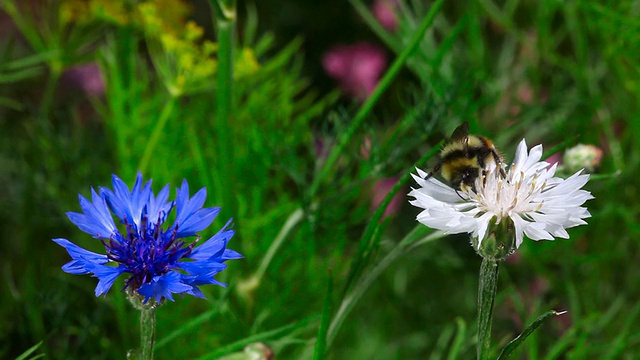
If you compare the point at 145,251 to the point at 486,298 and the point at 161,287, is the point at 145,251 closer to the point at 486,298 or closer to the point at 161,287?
the point at 161,287

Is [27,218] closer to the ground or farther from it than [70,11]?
closer to the ground

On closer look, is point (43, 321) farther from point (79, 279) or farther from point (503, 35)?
point (503, 35)

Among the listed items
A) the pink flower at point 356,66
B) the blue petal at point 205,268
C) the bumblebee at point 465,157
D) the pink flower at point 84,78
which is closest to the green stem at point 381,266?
the bumblebee at point 465,157

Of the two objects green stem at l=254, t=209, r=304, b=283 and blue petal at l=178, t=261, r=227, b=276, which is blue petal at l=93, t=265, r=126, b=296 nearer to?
blue petal at l=178, t=261, r=227, b=276

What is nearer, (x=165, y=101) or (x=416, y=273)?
(x=165, y=101)

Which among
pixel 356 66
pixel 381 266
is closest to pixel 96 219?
pixel 381 266

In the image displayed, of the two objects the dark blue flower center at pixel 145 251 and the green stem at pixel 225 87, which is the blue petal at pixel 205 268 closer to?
the dark blue flower center at pixel 145 251

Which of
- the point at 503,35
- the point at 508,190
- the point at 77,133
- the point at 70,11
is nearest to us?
the point at 508,190

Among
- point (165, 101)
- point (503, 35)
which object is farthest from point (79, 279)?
point (503, 35)

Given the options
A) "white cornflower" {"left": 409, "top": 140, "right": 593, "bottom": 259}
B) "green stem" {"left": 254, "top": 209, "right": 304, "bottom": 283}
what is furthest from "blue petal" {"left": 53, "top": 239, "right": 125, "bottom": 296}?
"green stem" {"left": 254, "top": 209, "right": 304, "bottom": 283}
